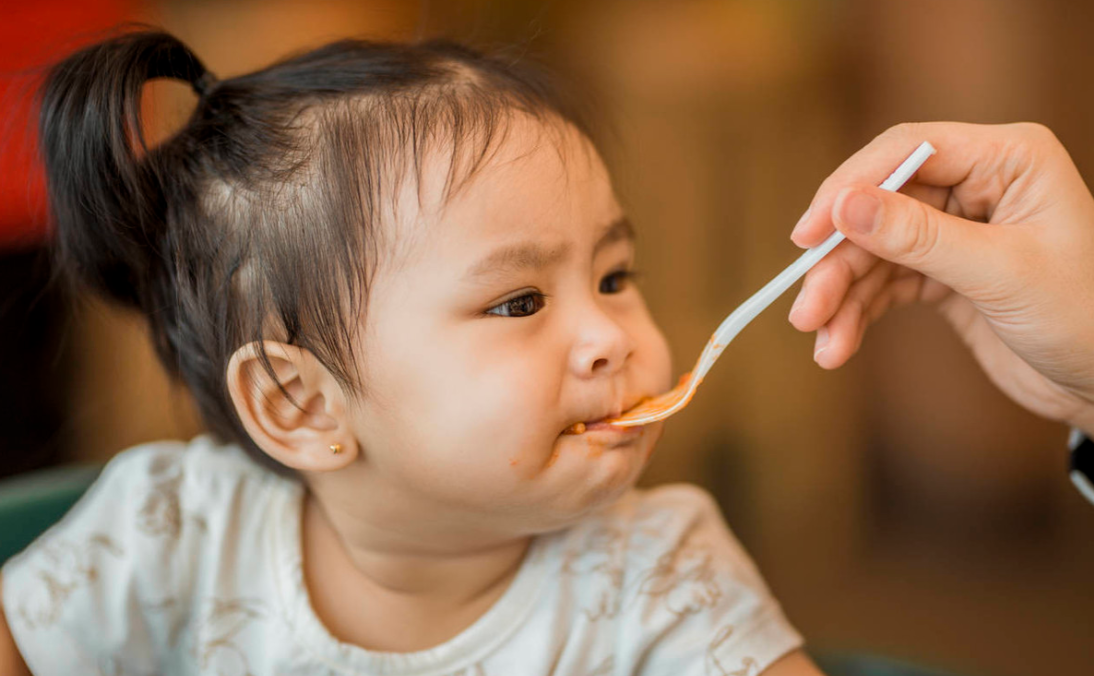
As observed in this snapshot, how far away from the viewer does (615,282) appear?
0.84 meters

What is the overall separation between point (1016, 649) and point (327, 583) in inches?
43.4

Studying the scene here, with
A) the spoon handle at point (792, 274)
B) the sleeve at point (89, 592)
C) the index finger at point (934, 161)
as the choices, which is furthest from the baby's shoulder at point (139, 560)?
the index finger at point (934, 161)

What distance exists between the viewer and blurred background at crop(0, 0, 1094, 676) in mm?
1545

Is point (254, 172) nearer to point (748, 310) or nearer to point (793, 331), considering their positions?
point (748, 310)

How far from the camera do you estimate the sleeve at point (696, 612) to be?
80 cm

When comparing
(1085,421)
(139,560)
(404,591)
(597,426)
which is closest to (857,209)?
(597,426)

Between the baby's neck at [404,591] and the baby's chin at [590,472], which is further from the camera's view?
the baby's neck at [404,591]

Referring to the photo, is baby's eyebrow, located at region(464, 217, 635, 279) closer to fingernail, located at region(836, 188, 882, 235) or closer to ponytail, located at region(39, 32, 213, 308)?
fingernail, located at region(836, 188, 882, 235)

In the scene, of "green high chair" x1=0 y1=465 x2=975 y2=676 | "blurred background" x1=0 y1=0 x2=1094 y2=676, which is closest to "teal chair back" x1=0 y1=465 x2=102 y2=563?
"green high chair" x1=0 y1=465 x2=975 y2=676

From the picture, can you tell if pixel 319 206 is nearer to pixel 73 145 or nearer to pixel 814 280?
pixel 73 145

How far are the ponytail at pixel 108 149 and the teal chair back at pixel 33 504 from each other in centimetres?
31

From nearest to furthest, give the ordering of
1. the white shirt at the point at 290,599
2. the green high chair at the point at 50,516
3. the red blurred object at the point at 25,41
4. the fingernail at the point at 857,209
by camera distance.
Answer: the fingernail at the point at 857,209 → the white shirt at the point at 290,599 → the green high chair at the point at 50,516 → the red blurred object at the point at 25,41

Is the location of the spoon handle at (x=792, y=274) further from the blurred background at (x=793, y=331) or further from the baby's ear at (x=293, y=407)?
the blurred background at (x=793, y=331)

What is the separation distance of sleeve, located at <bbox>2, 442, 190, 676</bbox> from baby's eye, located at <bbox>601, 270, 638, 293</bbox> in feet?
1.54
